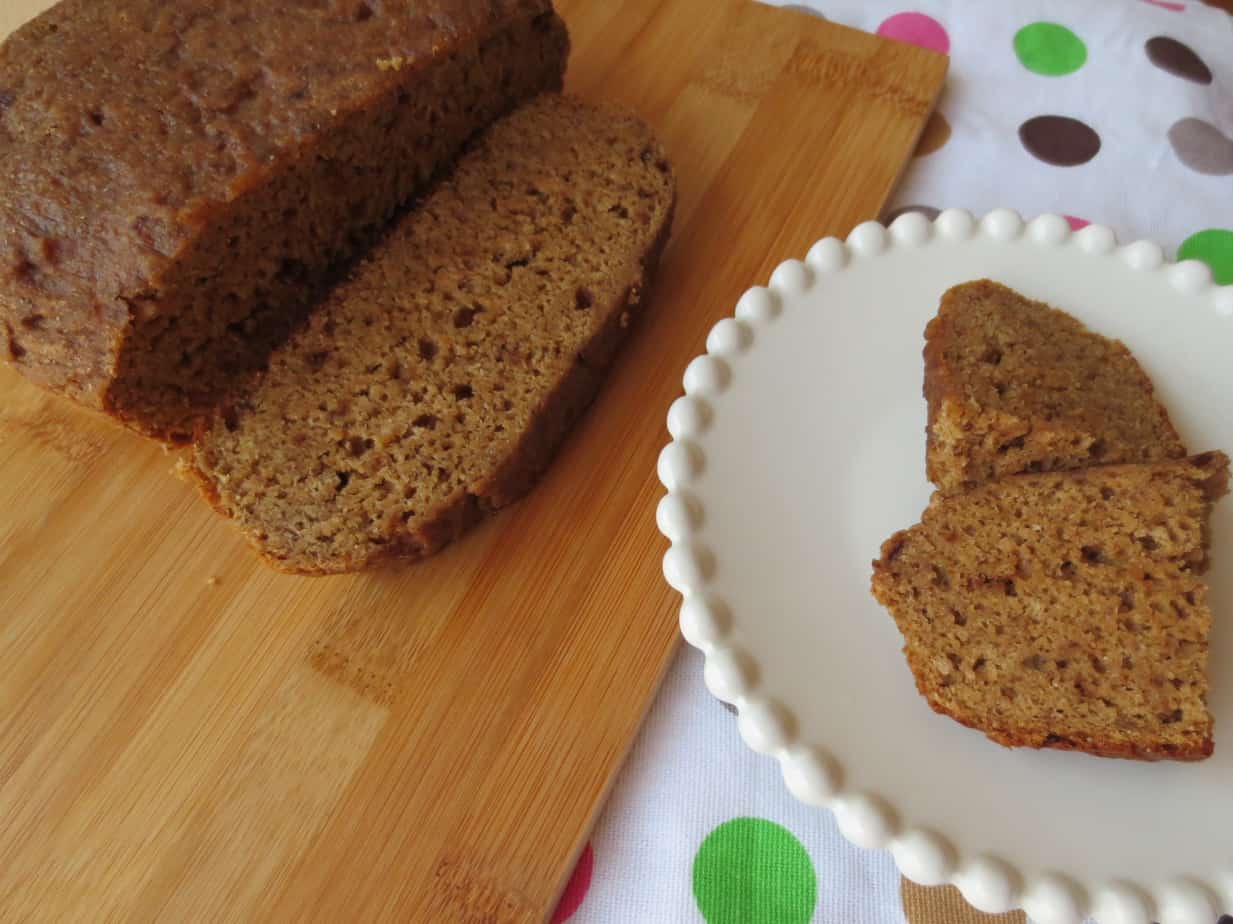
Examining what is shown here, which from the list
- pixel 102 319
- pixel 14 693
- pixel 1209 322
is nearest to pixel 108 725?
pixel 14 693

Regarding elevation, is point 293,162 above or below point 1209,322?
above

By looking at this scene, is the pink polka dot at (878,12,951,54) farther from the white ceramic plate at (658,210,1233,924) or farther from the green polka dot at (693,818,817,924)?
the green polka dot at (693,818,817,924)

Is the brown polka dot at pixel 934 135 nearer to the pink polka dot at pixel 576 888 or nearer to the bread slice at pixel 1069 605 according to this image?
the bread slice at pixel 1069 605

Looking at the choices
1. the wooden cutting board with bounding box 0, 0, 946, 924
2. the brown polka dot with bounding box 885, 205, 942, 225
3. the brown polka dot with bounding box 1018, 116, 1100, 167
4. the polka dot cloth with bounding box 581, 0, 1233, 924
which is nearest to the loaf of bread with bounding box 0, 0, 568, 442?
the wooden cutting board with bounding box 0, 0, 946, 924

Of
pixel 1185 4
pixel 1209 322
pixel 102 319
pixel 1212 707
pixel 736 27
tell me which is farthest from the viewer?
pixel 1185 4

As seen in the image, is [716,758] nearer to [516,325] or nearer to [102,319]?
[516,325]

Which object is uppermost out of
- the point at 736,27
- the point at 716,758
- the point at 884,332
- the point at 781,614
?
the point at 736,27

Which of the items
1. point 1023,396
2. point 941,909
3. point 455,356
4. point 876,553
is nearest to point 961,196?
point 1023,396
